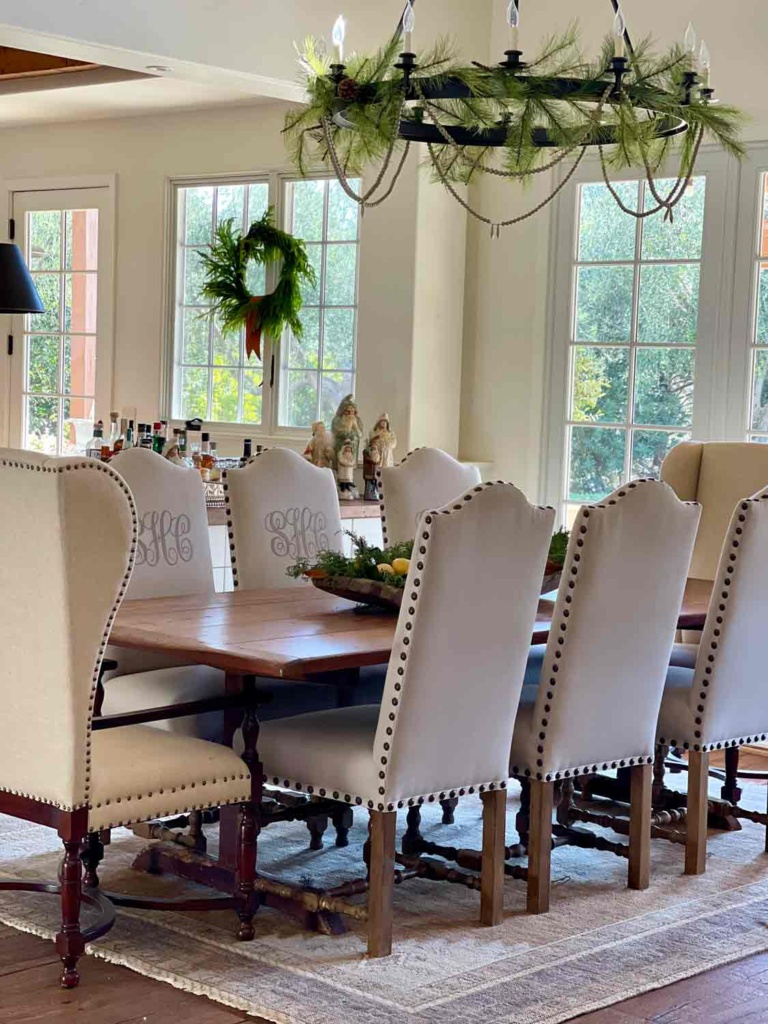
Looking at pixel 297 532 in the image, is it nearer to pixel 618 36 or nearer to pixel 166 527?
pixel 166 527

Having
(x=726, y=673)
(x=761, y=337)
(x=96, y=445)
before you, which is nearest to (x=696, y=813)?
(x=726, y=673)

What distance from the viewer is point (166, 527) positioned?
4.27 meters

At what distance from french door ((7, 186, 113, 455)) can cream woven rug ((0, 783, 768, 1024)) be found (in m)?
4.36

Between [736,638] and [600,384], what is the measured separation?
2.45 metres

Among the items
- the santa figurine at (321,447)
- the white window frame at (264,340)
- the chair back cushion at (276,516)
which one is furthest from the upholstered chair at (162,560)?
the white window frame at (264,340)

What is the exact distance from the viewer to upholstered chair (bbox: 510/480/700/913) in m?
3.49

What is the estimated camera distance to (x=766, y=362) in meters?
5.62

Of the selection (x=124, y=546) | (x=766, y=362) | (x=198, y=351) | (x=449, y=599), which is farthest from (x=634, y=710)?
(x=198, y=351)

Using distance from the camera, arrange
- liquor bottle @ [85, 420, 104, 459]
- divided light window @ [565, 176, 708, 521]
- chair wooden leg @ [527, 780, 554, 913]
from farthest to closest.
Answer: divided light window @ [565, 176, 708, 521]
liquor bottle @ [85, 420, 104, 459]
chair wooden leg @ [527, 780, 554, 913]

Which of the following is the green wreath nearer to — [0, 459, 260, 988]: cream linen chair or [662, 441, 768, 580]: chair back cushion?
[662, 441, 768, 580]: chair back cushion

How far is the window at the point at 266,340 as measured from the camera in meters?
6.95

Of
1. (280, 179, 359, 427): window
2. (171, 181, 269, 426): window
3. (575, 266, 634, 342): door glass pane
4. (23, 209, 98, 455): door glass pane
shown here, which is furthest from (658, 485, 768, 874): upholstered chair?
(23, 209, 98, 455): door glass pane

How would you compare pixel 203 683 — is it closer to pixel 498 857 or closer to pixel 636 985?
pixel 498 857

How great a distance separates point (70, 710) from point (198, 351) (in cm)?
492
